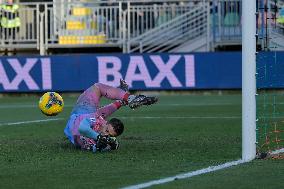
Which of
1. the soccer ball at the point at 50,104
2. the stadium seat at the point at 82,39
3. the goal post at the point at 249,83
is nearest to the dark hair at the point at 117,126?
the soccer ball at the point at 50,104

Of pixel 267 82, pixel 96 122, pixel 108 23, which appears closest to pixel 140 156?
pixel 96 122

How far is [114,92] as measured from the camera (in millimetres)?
11305

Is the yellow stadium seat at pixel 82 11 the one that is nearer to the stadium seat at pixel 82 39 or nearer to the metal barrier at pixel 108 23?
the metal barrier at pixel 108 23

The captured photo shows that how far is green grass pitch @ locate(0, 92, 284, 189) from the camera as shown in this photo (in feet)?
27.0

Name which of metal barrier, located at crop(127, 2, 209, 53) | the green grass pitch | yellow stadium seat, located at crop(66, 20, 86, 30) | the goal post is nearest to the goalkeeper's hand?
the green grass pitch

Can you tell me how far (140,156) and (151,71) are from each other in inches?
615

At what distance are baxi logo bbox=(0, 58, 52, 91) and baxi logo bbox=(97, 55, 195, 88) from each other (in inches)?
64.2

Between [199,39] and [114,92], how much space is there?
17378 mm

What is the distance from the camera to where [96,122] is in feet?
36.1

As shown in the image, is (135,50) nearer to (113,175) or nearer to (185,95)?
(185,95)

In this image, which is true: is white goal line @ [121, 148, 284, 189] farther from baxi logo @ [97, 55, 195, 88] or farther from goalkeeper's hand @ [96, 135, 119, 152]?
baxi logo @ [97, 55, 195, 88]

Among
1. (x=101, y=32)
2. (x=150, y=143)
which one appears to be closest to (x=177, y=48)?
(x=101, y=32)

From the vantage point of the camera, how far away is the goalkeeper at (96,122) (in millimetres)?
10773

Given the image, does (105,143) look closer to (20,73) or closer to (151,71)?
(151,71)
